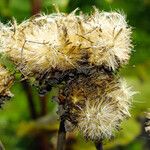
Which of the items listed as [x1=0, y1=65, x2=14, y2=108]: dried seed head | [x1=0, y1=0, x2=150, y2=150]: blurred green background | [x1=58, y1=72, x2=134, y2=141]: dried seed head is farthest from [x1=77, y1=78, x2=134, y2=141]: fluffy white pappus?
[x1=0, y1=0, x2=150, y2=150]: blurred green background

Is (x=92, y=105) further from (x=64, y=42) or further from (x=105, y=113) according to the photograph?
(x=64, y=42)

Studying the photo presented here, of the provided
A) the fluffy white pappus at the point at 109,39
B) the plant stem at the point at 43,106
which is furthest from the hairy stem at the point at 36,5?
the fluffy white pappus at the point at 109,39

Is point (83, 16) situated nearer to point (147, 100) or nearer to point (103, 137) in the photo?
point (103, 137)

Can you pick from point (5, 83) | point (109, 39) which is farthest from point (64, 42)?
point (5, 83)

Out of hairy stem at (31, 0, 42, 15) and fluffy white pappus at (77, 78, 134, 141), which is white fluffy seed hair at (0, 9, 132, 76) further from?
hairy stem at (31, 0, 42, 15)

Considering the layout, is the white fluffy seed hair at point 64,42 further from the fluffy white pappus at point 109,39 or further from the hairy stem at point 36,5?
the hairy stem at point 36,5

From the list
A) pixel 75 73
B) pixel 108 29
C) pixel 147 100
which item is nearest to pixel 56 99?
pixel 75 73
